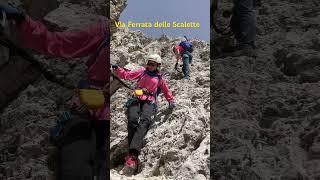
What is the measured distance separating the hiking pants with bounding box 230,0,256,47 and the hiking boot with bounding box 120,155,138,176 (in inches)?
91.1

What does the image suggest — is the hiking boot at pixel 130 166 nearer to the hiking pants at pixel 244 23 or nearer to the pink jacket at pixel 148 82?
the pink jacket at pixel 148 82

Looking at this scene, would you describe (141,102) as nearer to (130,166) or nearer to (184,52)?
(130,166)

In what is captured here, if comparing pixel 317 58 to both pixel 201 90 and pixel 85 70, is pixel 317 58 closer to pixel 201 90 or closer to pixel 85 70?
pixel 201 90

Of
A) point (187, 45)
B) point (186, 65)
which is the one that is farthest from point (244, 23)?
point (187, 45)

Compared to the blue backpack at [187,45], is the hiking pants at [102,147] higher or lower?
lower

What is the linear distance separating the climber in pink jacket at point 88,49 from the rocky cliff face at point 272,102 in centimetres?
126

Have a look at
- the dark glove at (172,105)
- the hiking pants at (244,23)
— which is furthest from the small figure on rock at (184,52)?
the dark glove at (172,105)

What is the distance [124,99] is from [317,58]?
8.65 ft

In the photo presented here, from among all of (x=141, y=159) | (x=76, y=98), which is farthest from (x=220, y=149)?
(x=76, y=98)

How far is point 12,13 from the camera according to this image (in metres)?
5.82

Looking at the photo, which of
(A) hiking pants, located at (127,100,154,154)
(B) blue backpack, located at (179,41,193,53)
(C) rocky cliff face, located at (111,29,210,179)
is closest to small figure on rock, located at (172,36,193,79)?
(B) blue backpack, located at (179,41,193,53)

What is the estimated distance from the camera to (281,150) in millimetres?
5664

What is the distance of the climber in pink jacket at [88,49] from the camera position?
6043 millimetres

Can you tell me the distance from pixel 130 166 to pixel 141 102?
3.42 ft
